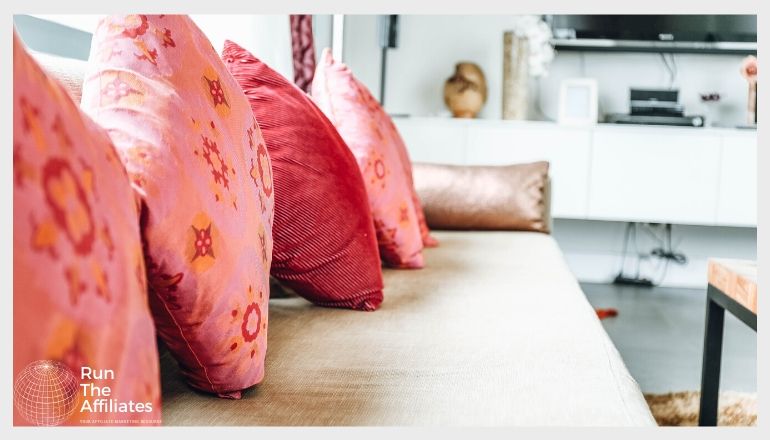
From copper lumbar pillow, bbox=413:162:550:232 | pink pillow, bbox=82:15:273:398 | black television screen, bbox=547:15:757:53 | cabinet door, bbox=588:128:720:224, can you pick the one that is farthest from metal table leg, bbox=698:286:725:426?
black television screen, bbox=547:15:757:53

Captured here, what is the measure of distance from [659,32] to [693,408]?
2224mm

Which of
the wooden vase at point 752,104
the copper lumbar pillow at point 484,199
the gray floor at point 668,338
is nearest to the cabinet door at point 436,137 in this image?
the gray floor at point 668,338

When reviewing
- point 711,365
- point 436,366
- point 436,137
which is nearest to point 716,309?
point 711,365

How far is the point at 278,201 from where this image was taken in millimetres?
1305

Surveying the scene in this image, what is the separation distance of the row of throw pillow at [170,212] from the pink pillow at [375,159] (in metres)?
0.31

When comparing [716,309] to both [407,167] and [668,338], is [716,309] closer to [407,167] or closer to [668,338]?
[407,167]

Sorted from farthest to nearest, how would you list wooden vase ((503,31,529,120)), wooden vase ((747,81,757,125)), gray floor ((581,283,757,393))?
wooden vase ((503,31,529,120)) < wooden vase ((747,81,757,125)) < gray floor ((581,283,757,393))

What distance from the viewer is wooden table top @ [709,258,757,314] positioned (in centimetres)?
149

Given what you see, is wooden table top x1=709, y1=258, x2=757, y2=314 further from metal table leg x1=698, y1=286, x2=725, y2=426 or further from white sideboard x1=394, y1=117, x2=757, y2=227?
white sideboard x1=394, y1=117, x2=757, y2=227

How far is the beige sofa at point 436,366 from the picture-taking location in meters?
0.87

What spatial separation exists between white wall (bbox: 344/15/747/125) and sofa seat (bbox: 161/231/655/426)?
2414 millimetres

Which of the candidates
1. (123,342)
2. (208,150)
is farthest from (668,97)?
(123,342)

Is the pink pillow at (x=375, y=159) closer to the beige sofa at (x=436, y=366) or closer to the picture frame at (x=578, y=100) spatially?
the beige sofa at (x=436, y=366)

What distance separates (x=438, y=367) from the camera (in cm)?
105
